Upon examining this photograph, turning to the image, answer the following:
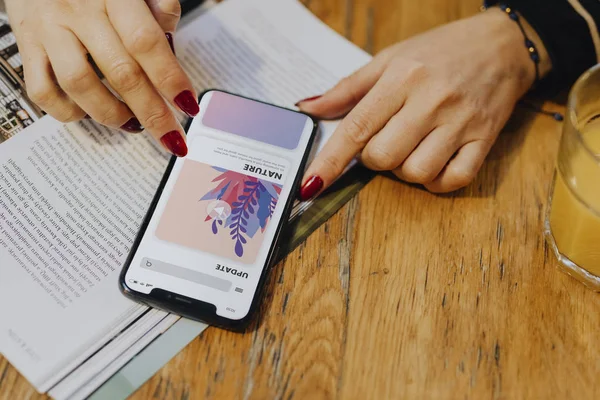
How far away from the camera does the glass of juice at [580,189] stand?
0.42 meters

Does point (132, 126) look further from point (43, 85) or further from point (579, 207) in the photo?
point (579, 207)

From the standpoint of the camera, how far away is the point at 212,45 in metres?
0.60

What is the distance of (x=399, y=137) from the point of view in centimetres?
50

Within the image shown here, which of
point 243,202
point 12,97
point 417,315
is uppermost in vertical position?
point 12,97

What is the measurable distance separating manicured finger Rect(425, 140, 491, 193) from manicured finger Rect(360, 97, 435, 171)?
0.04 metres

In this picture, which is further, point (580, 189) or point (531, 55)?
point (531, 55)

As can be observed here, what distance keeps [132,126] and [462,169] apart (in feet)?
1.05

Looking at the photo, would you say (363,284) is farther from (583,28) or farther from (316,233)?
(583,28)

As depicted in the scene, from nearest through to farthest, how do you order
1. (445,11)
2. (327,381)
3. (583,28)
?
(327,381), (583,28), (445,11)

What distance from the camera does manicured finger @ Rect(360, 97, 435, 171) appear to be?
502 millimetres

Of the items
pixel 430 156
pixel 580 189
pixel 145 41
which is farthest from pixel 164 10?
pixel 580 189

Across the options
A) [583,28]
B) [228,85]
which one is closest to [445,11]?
[583,28]

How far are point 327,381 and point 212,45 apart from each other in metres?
0.39

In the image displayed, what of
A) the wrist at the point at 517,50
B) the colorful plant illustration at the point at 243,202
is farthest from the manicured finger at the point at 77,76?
the wrist at the point at 517,50
